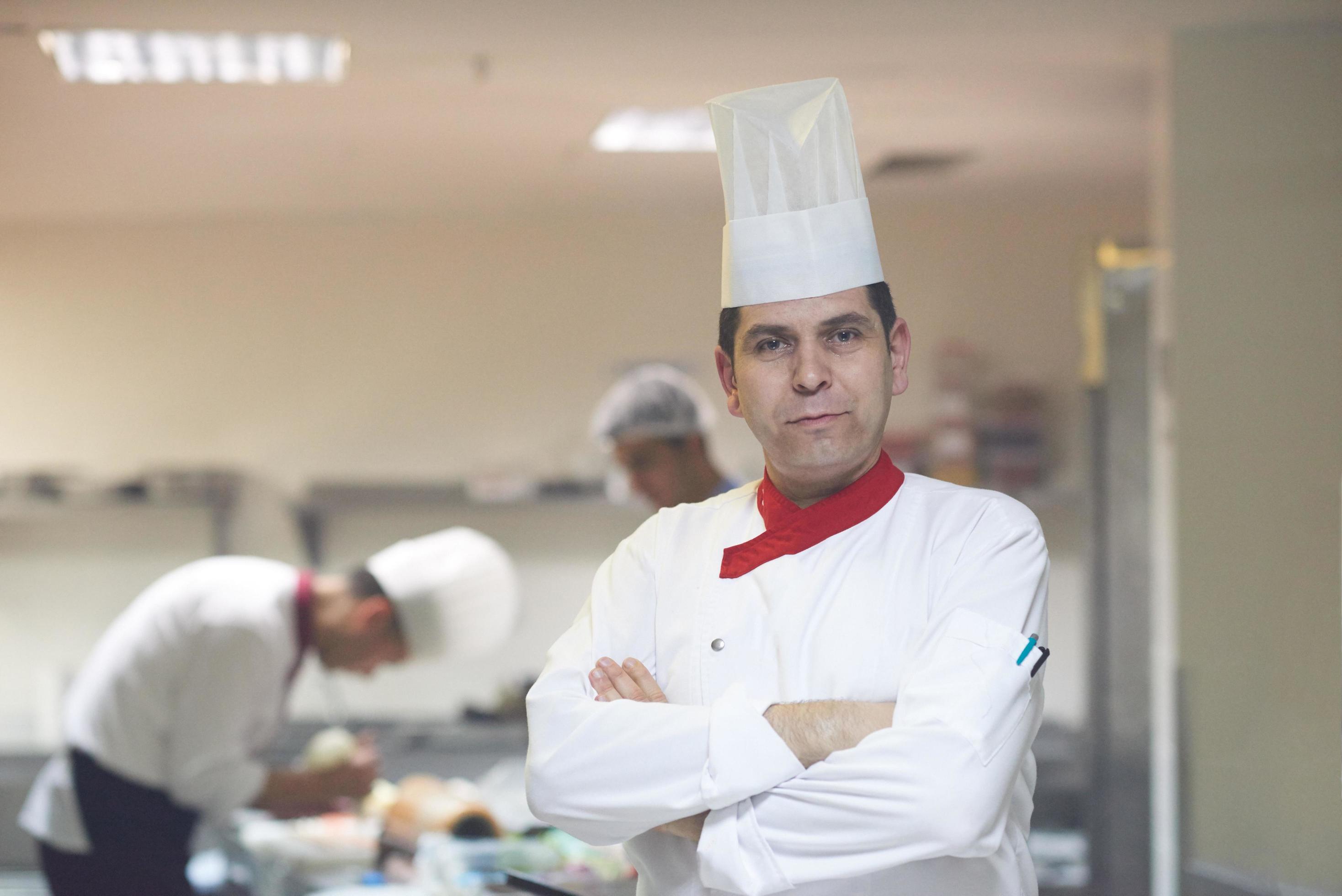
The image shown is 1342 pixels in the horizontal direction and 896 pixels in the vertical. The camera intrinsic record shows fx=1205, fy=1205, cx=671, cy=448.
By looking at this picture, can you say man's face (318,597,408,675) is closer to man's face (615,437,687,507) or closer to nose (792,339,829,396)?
man's face (615,437,687,507)

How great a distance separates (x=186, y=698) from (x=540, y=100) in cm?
163

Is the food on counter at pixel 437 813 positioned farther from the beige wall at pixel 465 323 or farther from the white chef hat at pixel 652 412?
the beige wall at pixel 465 323

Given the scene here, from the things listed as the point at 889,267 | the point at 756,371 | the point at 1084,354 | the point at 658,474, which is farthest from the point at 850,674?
the point at 889,267

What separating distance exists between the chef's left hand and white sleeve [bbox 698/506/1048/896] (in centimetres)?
16

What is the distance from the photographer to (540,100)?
3.02 meters

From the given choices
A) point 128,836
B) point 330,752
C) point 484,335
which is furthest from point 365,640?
point 484,335

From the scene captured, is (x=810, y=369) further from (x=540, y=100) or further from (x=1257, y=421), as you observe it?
(x=540, y=100)

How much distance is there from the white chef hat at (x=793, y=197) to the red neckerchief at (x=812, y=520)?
22 cm

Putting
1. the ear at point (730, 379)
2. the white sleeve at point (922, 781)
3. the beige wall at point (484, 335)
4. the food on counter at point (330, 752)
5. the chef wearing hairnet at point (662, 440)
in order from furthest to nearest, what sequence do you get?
the beige wall at point (484, 335) → the food on counter at point (330, 752) → the chef wearing hairnet at point (662, 440) → the ear at point (730, 379) → the white sleeve at point (922, 781)

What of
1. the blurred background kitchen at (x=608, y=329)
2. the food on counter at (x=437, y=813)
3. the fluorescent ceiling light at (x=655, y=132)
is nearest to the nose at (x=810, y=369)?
the blurred background kitchen at (x=608, y=329)

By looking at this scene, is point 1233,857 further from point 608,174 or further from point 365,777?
point 608,174

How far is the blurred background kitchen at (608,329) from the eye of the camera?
255 centimetres

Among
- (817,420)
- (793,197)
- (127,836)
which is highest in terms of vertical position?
(793,197)

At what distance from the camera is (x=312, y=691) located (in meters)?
4.25
